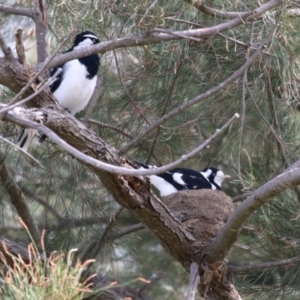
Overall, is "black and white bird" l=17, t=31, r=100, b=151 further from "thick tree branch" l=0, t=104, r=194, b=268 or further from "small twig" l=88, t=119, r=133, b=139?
"thick tree branch" l=0, t=104, r=194, b=268

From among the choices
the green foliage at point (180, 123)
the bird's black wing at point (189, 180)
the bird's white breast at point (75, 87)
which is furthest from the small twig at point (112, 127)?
the bird's black wing at point (189, 180)

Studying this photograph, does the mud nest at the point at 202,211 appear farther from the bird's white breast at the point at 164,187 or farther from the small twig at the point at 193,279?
the bird's white breast at the point at 164,187

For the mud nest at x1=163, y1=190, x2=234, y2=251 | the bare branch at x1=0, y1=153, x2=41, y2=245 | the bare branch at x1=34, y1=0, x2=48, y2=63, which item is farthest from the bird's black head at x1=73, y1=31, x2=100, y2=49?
the mud nest at x1=163, y1=190, x2=234, y2=251

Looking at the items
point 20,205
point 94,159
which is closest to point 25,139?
point 20,205

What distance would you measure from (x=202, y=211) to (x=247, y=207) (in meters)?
0.77

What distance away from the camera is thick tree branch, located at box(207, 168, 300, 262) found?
222cm

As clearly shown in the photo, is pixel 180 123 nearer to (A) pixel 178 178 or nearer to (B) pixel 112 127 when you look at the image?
(B) pixel 112 127

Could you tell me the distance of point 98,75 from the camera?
11.5 ft

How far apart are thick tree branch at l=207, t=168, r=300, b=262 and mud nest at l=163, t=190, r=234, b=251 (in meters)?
0.08

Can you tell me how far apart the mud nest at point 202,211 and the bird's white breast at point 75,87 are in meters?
0.55

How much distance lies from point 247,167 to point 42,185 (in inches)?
33.9

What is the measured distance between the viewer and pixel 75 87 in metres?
3.29

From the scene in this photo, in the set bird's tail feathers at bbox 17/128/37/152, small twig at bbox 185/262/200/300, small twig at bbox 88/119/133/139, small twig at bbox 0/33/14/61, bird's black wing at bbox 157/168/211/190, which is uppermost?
small twig at bbox 0/33/14/61

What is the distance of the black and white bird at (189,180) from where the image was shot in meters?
3.72
